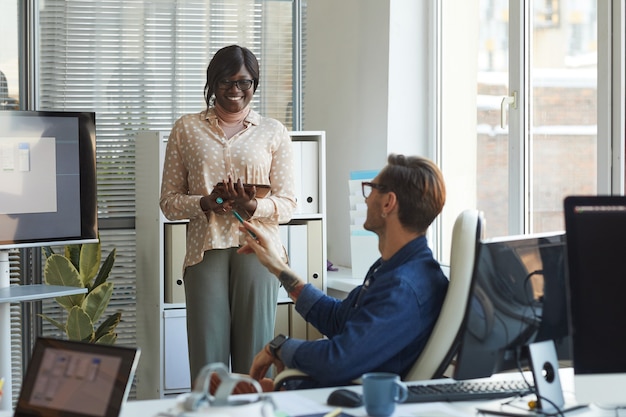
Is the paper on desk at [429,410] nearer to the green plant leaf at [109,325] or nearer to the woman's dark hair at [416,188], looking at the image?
the woman's dark hair at [416,188]

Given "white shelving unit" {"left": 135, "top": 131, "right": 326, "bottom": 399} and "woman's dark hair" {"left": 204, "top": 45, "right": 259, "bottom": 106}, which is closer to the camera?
"woman's dark hair" {"left": 204, "top": 45, "right": 259, "bottom": 106}

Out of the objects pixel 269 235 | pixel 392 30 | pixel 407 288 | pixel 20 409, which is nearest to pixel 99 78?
pixel 392 30

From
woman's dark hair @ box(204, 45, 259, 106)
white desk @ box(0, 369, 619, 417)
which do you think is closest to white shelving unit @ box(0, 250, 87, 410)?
woman's dark hair @ box(204, 45, 259, 106)

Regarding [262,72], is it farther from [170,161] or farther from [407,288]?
[407,288]

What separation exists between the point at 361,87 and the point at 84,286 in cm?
178

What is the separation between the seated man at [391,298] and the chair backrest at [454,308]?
40mm

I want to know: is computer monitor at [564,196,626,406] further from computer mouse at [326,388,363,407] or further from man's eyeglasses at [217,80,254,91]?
man's eyeglasses at [217,80,254,91]

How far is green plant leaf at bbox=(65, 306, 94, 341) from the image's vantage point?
14.0ft

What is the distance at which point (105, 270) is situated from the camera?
453 centimetres

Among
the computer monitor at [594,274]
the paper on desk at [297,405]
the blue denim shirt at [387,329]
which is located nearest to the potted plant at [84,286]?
the blue denim shirt at [387,329]

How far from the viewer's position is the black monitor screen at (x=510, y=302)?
1927 millimetres

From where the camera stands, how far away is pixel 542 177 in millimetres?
3695

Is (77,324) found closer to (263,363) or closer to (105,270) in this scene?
(105,270)

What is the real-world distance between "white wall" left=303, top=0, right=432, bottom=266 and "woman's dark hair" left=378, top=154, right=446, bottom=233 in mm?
2227
